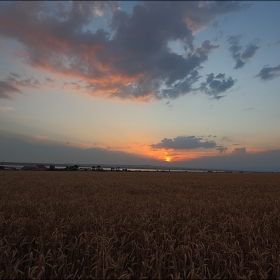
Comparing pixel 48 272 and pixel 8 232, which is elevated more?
pixel 8 232

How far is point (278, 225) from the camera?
279 inches

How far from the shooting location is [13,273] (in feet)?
11.7

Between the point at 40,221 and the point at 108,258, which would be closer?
the point at 108,258

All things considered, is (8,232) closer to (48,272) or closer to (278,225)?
(48,272)

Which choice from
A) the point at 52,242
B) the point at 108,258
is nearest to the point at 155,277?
the point at 108,258

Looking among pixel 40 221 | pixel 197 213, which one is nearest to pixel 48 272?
pixel 40 221

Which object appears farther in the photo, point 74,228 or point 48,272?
point 74,228

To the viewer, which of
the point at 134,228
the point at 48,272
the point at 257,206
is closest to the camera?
the point at 48,272

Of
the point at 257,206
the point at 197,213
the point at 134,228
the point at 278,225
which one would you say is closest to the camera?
the point at 134,228

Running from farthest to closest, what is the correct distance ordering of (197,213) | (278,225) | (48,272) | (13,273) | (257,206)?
(257,206) < (197,213) < (278,225) < (48,272) < (13,273)

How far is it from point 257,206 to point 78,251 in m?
9.36

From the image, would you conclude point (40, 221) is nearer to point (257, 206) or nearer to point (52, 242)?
point (52, 242)

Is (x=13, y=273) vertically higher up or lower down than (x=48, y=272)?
higher up

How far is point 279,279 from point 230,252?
886mm
